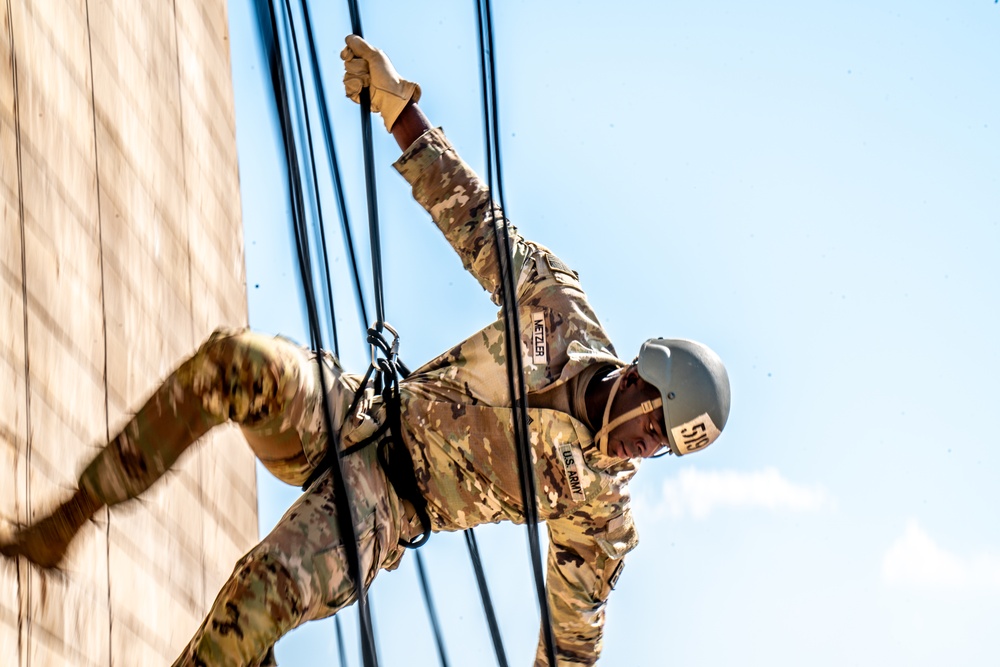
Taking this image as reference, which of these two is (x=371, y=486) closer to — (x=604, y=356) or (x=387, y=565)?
(x=387, y=565)

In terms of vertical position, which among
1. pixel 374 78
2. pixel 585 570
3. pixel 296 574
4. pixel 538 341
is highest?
pixel 374 78

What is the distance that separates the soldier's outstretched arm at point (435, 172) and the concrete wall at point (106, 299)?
0.74 meters

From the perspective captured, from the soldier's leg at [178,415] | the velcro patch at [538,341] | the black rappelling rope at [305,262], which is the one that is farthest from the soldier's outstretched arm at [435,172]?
the soldier's leg at [178,415]

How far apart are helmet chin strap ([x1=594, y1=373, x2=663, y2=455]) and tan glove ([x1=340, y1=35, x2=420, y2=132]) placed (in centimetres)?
96

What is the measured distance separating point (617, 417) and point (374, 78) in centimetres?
110

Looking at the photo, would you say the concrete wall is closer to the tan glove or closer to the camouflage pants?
the camouflage pants

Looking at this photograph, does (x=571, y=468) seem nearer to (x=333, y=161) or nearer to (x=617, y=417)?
(x=617, y=417)

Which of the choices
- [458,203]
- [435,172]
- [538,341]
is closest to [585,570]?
[538,341]

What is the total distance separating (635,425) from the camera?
3.10 m

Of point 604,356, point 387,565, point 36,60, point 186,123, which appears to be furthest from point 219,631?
point 186,123

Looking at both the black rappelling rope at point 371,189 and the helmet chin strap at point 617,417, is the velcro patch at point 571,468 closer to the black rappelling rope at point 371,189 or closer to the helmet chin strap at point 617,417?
the helmet chin strap at point 617,417

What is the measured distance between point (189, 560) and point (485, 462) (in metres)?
1.21

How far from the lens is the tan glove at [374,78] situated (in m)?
3.35

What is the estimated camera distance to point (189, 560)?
3.90 meters
